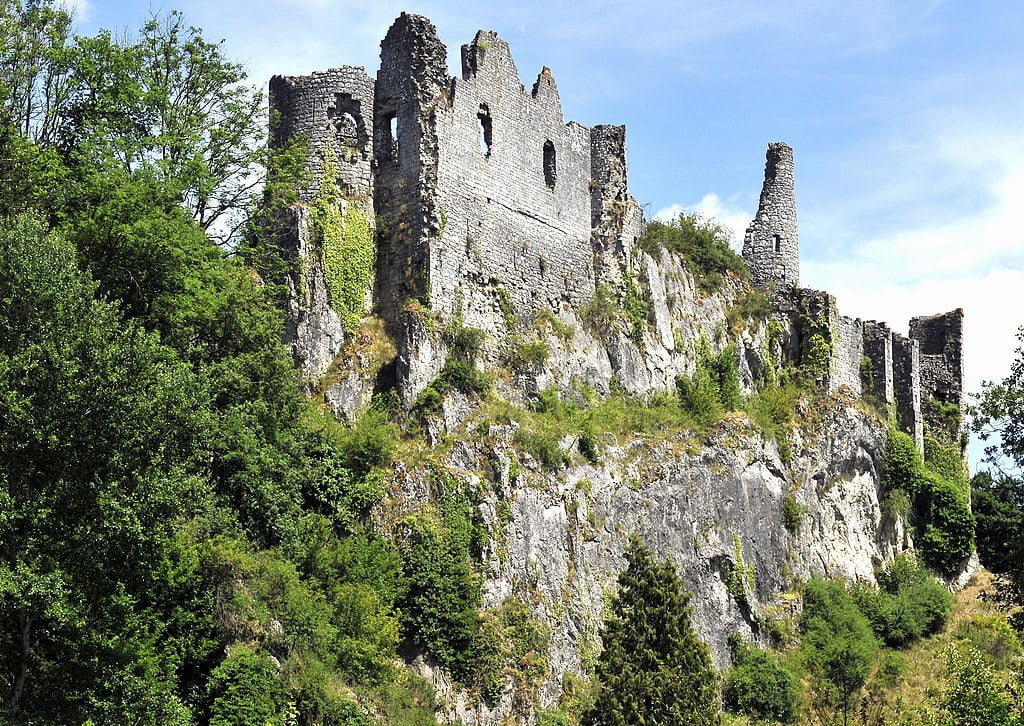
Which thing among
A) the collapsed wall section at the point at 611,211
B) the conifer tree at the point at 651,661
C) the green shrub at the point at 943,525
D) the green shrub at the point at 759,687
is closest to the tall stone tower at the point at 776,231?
the collapsed wall section at the point at 611,211

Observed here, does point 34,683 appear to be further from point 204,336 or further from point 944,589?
point 944,589

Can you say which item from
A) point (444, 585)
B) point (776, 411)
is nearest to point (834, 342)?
point (776, 411)

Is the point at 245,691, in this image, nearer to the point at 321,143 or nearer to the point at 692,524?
the point at 692,524

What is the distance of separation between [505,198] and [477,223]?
5.34 feet

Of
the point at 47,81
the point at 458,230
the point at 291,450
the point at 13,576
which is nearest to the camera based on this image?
the point at 13,576

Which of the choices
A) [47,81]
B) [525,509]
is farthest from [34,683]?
[47,81]

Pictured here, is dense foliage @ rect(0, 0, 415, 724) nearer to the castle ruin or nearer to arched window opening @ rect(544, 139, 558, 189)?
the castle ruin

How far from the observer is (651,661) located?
31297 mm

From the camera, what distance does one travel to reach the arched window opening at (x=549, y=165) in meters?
41.2

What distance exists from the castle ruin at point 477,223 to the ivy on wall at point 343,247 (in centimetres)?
8

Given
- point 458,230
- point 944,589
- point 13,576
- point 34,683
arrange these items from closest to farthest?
point 13,576 → point 34,683 → point 458,230 → point 944,589

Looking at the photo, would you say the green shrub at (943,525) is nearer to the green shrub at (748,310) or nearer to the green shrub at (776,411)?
the green shrub at (776,411)

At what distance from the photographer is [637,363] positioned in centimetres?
4116

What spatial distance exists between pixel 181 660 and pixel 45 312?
21.0 ft
